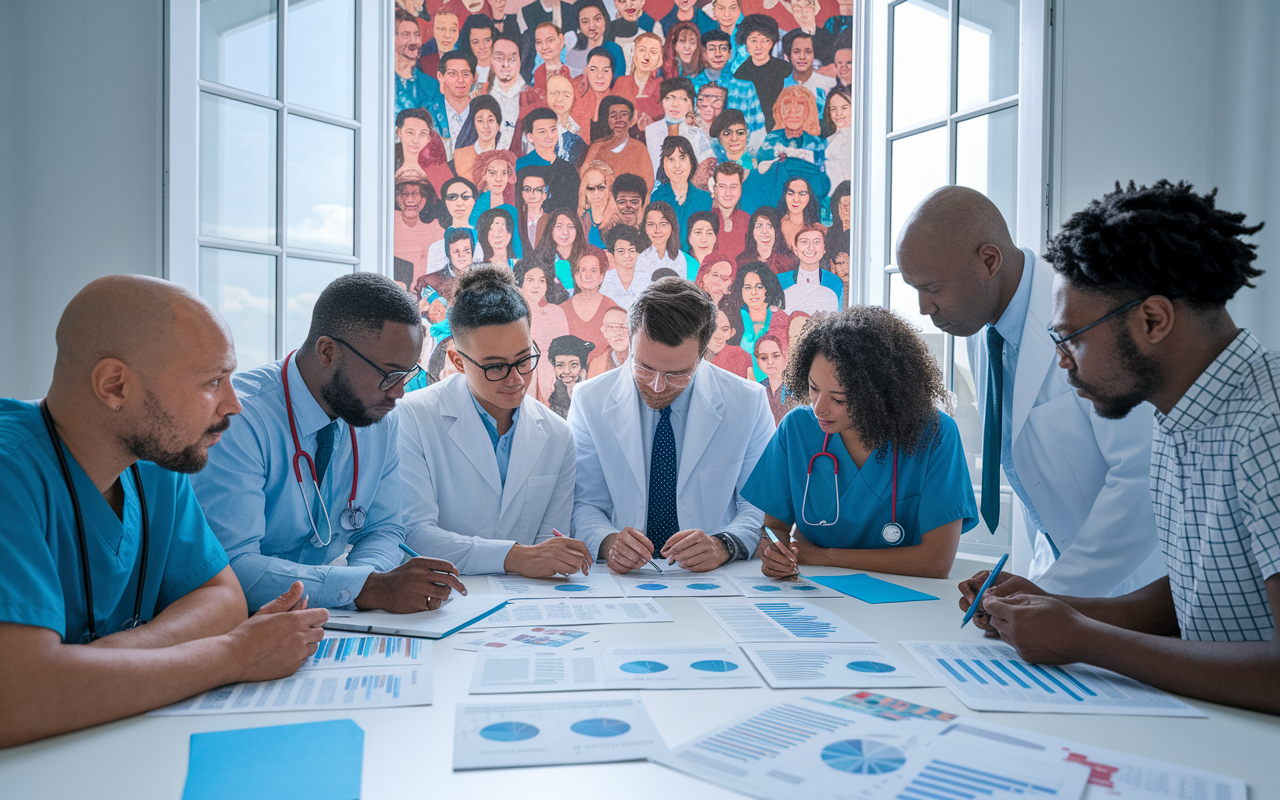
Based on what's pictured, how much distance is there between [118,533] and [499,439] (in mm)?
1389

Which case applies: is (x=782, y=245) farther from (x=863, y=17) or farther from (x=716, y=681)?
Answer: (x=716, y=681)

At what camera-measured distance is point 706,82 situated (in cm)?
450

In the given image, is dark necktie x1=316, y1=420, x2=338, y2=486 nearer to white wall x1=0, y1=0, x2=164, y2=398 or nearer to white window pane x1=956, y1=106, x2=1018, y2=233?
white wall x1=0, y1=0, x2=164, y2=398

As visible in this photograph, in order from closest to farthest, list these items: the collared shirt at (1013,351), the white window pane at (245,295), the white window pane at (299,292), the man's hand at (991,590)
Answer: the man's hand at (991,590)
the collared shirt at (1013,351)
the white window pane at (245,295)
the white window pane at (299,292)

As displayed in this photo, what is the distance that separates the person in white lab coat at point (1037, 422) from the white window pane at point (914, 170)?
111 cm

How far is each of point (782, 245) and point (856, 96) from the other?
1047 millimetres

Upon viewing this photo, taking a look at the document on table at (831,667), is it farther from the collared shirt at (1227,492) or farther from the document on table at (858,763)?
the collared shirt at (1227,492)

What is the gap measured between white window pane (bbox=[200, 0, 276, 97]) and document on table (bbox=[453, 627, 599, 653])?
235 cm

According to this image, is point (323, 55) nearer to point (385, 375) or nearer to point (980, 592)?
point (385, 375)

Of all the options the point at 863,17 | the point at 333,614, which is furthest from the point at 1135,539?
the point at 863,17

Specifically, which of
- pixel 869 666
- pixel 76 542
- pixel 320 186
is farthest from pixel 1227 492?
pixel 320 186

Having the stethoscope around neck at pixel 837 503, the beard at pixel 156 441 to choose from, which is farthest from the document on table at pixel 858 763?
the stethoscope around neck at pixel 837 503

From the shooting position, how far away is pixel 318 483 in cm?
193

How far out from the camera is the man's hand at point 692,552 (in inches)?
82.5
